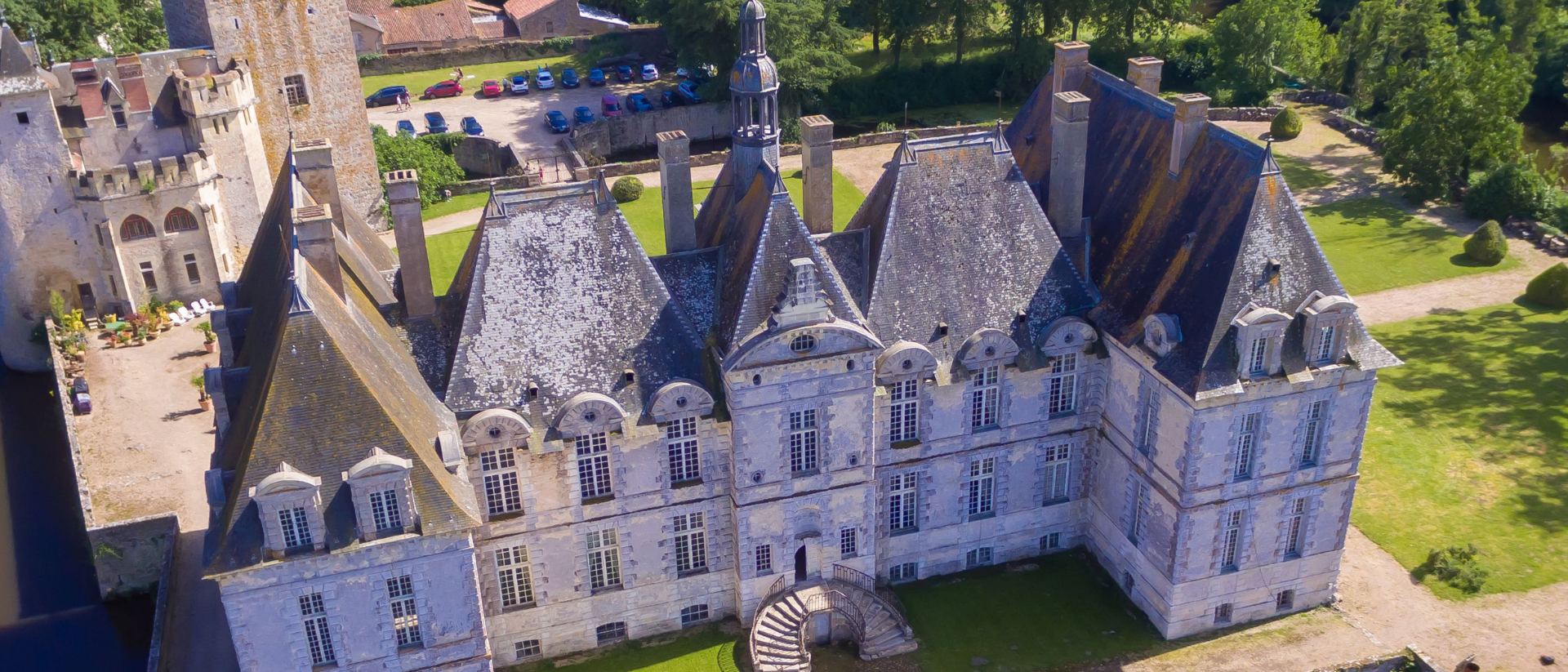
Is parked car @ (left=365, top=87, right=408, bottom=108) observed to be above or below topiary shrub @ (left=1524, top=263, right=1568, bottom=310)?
above

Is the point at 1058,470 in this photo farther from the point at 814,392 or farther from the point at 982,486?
the point at 814,392

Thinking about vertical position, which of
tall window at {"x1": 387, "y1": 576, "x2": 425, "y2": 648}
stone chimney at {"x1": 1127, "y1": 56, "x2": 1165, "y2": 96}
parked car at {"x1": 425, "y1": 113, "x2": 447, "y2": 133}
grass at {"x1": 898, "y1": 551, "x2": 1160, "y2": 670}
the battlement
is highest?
stone chimney at {"x1": 1127, "y1": 56, "x2": 1165, "y2": 96}

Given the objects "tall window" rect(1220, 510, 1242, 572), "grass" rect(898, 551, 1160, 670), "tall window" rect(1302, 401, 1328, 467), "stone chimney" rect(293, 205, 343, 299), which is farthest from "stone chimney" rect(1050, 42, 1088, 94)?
"stone chimney" rect(293, 205, 343, 299)

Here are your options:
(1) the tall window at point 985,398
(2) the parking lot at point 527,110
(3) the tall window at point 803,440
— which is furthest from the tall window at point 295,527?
(2) the parking lot at point 527,110

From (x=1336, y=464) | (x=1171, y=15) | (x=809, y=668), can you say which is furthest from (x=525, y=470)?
(x=1171, y=15)

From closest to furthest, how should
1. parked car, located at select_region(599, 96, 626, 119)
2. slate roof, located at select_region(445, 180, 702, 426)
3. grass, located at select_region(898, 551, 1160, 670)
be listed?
slate roof, located at select_region(445, 180, 702, 426) → grass, located at select_region(898, 551, 1160, 670) → parked car, located at select_region(599, 96, 626, 119)

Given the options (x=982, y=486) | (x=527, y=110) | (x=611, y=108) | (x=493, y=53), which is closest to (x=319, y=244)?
(x=982, y=486)

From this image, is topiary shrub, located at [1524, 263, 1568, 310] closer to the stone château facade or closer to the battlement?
the stone château facade
